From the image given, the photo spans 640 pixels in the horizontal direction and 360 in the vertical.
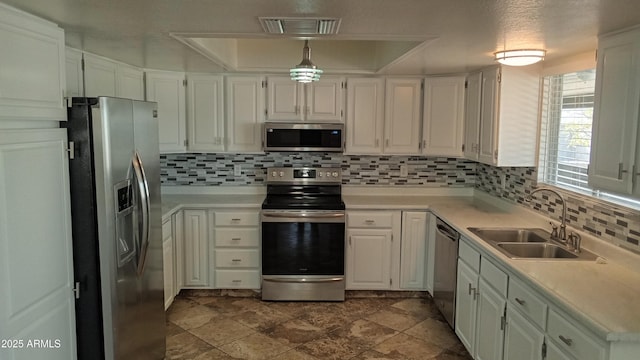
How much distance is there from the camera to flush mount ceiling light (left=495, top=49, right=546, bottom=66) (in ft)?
9.24

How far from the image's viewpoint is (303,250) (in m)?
4.20

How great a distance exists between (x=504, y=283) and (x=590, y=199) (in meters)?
0.87

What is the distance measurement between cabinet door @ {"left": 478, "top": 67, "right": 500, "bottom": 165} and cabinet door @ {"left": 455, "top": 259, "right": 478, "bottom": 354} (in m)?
0.94

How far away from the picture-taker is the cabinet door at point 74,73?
2.71 meters

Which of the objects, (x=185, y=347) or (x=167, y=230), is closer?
(x=185, y=347)

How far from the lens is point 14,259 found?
1.91 metres

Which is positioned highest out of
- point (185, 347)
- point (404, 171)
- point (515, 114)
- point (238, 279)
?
point (515, 114)

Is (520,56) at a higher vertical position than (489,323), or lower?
higher

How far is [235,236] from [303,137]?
1108 mm

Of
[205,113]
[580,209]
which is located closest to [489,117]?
[580,209]

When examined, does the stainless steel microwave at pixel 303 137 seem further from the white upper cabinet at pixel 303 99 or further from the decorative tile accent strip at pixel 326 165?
the decorative tile accent strip at pixel 326 165

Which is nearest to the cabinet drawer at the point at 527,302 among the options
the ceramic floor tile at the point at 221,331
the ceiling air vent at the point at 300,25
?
the ceiling air vent at the point at 300,25

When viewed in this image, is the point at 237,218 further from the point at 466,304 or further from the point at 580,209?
the point at 580,209

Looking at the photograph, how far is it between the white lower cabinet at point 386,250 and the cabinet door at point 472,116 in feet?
2.32
